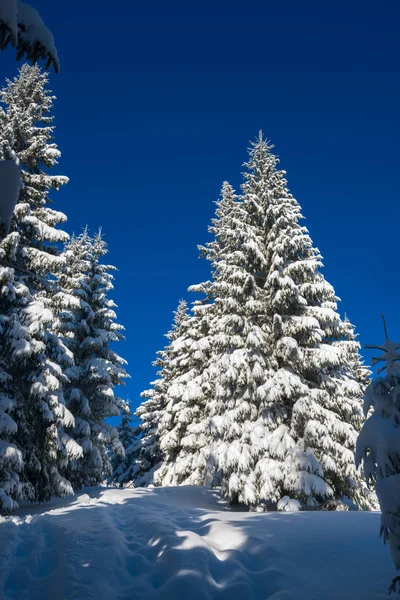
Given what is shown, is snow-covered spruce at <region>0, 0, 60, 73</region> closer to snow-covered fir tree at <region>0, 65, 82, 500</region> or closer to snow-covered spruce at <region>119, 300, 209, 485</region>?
snow-covered fir tree at <region>0, 65, 82, 500</region>

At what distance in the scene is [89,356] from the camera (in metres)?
21.3

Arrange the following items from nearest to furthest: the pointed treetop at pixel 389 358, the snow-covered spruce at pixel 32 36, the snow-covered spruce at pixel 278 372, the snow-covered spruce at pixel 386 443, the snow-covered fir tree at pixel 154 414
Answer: the snow-covered spruce at pixel 32 36 → the snow-covered spruce at pixel 386 443 → the pointed treetop at pixel 389 358 → the snow-covered spruce at pixel 278 372 → the snow-covered fir tree at pixel 154 414

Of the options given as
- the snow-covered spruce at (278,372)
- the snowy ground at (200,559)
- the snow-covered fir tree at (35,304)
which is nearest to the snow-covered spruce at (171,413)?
the snow-covered spruce at (278,372)

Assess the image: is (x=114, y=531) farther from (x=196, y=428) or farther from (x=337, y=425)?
(x=196, y=428)

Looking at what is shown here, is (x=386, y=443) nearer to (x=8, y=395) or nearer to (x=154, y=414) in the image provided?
(x=8, y=395)

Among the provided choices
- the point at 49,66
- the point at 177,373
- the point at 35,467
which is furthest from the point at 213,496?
the point at 49,66

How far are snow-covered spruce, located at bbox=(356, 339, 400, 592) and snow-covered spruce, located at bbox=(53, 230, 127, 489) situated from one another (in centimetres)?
1399

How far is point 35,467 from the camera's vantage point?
12742mm

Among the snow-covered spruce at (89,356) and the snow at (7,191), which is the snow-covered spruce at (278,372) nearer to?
the snow-covered spruce at (89,356)

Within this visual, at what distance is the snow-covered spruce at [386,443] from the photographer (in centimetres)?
411

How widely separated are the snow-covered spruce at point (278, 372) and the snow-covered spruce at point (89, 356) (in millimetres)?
6523

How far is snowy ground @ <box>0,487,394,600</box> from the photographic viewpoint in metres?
4.73

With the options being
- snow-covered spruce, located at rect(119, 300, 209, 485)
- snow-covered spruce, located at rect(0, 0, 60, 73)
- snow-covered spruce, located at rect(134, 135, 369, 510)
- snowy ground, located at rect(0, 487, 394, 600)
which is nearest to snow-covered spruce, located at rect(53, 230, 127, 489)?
snow-covered spruce, located at rect(119, 300, 209, 485)

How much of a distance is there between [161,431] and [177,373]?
150 inches
